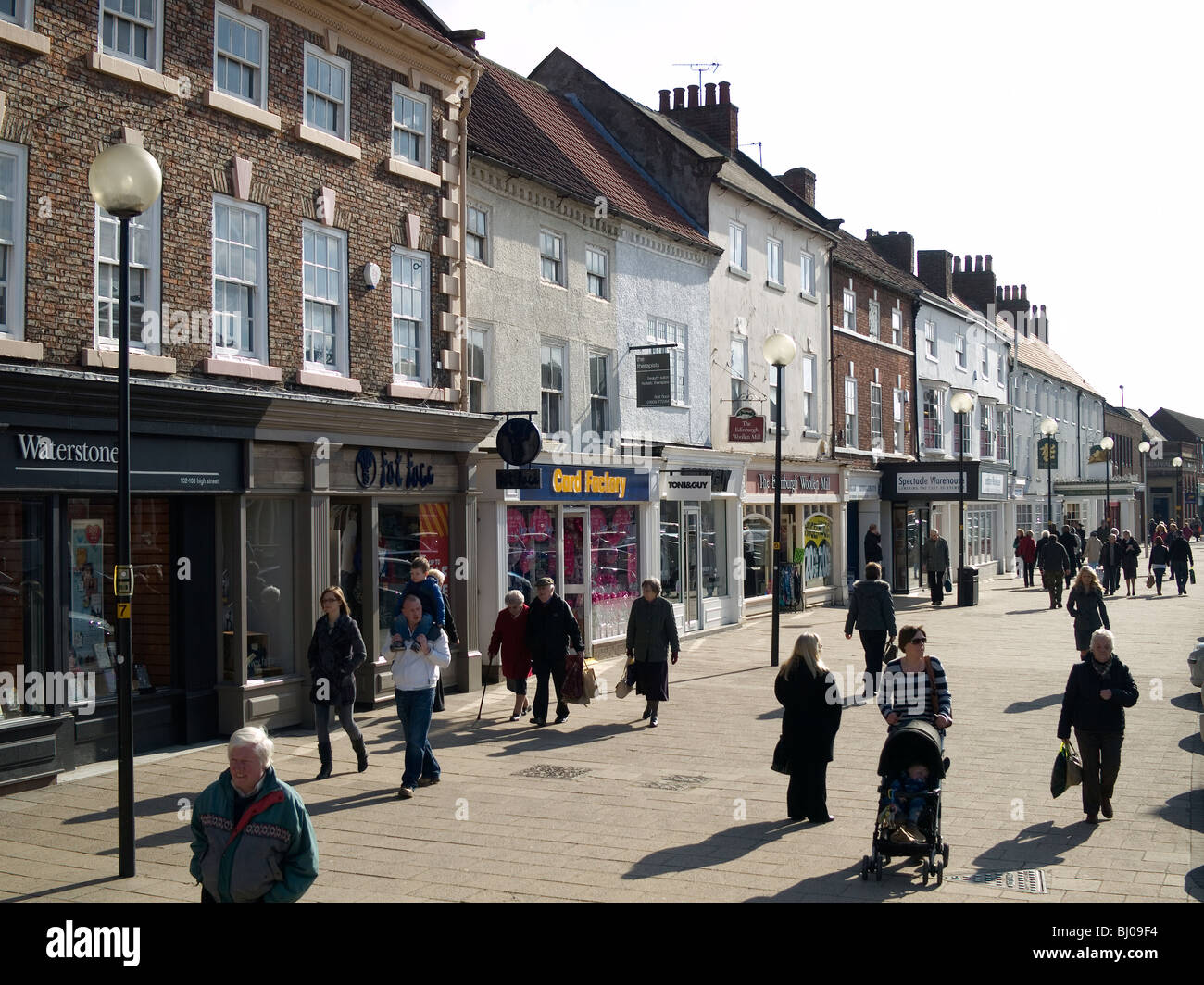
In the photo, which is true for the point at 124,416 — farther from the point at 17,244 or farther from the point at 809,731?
the point at 809,731

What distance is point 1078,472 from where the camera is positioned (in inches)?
2621

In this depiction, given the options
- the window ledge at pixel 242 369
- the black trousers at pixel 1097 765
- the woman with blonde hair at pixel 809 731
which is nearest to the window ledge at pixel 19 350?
the window ledge at pixel 242 369

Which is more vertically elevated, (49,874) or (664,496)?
(664,496)

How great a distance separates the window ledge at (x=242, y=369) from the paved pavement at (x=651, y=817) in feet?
13.7

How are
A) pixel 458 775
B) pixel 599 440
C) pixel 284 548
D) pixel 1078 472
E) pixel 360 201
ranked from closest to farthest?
pixel 458 775
pixel 284 548
pixel 360 201
pixel 599 440
pixel 1078 472

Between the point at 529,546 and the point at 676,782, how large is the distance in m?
8.55

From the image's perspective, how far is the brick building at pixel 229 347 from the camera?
38.2 feet

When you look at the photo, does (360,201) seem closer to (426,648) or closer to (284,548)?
(284,548)

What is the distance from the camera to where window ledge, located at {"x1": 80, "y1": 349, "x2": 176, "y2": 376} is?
1192 centimetres

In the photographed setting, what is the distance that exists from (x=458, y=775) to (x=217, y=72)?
8.34 metres

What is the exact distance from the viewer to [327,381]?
1517 centimetres

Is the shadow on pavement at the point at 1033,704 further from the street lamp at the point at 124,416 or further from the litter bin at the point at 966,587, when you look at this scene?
the litter bin at the point at 966,587
